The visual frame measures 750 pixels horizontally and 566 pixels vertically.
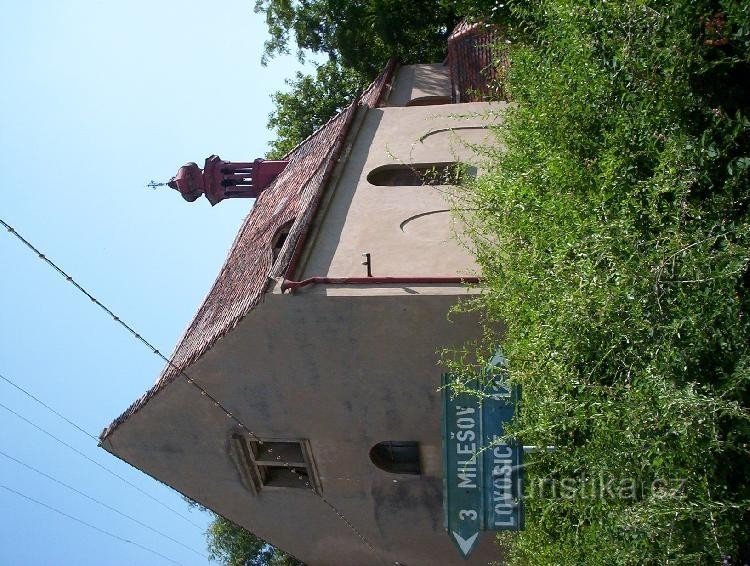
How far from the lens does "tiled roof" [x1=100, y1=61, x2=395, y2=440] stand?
460 inches

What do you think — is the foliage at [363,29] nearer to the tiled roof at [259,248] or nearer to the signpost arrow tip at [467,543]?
the tiled roof at [259,248]

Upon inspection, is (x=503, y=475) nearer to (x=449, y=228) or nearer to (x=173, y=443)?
(x=449, y=228)

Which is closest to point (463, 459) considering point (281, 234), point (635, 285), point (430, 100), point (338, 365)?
point (338, 365)

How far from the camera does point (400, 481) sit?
12.7 metres

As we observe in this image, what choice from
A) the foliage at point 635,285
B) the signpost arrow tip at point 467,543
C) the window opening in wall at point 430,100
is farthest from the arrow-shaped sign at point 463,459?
the window opening in wall at point 430,100

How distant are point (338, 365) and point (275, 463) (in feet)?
8.59

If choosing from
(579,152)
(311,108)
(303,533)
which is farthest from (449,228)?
(311,108)

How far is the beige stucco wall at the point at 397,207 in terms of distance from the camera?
11312 millimetres

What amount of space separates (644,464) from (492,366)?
2.23 m

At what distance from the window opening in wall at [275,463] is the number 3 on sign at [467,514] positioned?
278cm

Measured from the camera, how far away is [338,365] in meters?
11.3

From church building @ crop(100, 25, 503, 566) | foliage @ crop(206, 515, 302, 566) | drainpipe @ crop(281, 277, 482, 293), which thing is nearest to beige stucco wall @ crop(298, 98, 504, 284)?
church building @ crop(100, 25, 503, 566)

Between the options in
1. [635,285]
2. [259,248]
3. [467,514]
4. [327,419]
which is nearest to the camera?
[635,285]

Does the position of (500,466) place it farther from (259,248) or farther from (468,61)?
(468,61)
